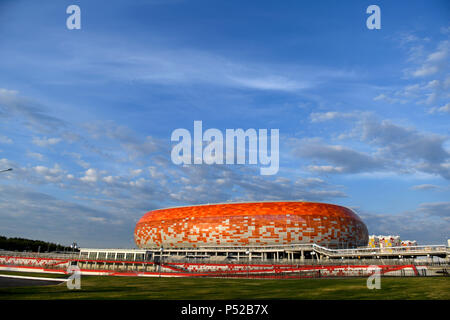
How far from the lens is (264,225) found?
85.4 metres

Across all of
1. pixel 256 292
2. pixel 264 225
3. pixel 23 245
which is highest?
pixel 264 225

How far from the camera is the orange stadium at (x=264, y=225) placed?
84.4 m

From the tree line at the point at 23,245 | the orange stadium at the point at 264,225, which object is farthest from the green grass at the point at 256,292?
the tree line at the point at 23,245

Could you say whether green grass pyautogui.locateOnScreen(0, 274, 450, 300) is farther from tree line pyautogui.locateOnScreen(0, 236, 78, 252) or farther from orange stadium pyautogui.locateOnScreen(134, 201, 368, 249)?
tree line pyautogui.locateOnScreen(0, 236, 78, 252)

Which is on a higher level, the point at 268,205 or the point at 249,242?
the point at 268,205

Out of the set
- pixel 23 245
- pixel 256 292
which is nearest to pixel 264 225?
pixel 256 292

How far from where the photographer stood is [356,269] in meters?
46.3

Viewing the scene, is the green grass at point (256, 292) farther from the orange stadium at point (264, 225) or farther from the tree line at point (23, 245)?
the tree line at point (23, 245)

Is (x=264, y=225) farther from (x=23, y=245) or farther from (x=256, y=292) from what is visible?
(x=23, y=245)
